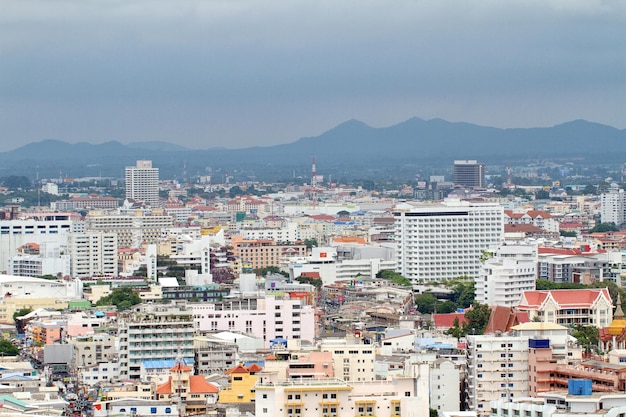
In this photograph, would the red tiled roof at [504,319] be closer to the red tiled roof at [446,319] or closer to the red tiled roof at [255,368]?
the red tiled roof at [446,319]

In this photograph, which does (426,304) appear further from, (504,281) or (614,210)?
(614,210)

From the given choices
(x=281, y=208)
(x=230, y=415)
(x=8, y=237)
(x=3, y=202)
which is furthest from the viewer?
(x=3, y=202)

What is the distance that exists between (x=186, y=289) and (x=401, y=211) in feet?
56.4

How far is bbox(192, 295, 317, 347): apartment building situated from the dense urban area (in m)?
0.05

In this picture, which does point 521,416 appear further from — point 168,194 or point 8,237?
point 168,194

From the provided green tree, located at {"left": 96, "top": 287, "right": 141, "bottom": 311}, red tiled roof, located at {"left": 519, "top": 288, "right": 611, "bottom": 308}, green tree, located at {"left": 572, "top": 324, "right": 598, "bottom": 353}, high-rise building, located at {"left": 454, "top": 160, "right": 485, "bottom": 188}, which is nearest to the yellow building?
green tree, located at {"left": 572, "top": 324, "right": 598, "bottom": 353}

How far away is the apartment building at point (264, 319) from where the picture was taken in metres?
55.4

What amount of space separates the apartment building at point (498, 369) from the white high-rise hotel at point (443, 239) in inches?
1577

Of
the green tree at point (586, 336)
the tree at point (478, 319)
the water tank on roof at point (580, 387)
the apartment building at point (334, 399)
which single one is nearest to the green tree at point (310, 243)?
A: the tree at point (478, 319)

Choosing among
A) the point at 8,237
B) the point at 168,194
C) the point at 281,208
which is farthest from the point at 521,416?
the point at 168,194

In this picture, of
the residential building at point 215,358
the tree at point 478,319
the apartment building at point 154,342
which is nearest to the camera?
the residential building at point 215,358

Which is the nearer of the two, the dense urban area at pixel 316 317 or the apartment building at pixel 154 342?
the dense urban area at pixel 316 317

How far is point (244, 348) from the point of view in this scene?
4981cm

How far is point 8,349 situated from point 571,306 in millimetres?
17305
